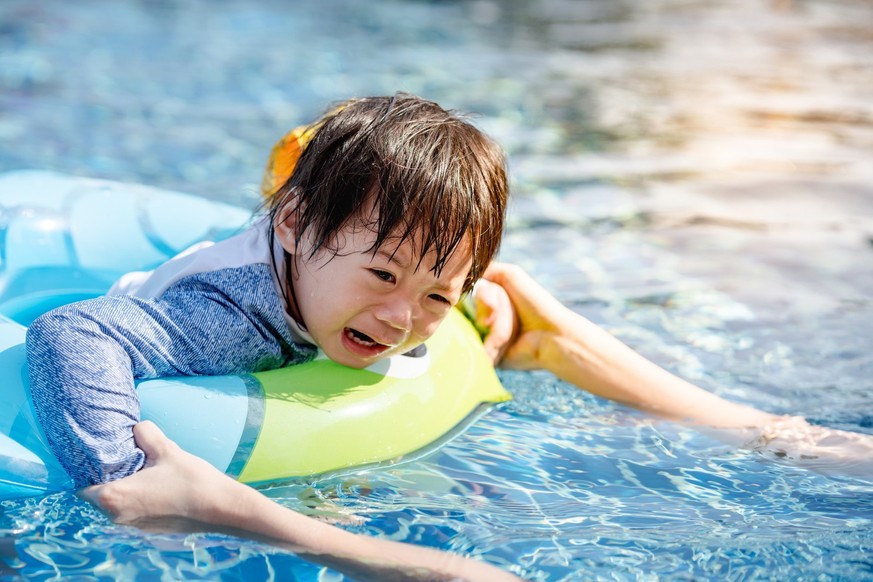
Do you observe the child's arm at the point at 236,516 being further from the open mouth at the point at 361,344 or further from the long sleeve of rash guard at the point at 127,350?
the open mouth at the point at 361,344

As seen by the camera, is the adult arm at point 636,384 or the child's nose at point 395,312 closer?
the child's nose at point 395,312

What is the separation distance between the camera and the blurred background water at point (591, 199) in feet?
7.68

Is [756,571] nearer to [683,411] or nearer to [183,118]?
[683,411]

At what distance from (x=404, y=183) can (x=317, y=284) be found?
311 mm

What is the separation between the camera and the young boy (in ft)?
7.51

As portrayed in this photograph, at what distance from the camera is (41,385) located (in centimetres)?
231

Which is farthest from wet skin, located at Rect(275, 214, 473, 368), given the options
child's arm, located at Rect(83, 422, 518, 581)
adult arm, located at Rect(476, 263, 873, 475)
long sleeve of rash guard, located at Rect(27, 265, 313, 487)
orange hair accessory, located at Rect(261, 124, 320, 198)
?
adult arm, located at Rect(476, 263, 873, 475)

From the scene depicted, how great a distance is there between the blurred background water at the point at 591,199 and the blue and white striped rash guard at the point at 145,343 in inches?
6.7

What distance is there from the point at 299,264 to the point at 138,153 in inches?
134

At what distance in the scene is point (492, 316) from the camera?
3.22m


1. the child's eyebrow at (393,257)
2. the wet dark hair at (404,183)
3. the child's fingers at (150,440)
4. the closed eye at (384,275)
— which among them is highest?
the wet dark hair at (404,183)

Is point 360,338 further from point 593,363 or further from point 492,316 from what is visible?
point 593,363

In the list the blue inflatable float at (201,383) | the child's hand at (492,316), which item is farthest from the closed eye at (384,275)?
the child's hand at (492,316)

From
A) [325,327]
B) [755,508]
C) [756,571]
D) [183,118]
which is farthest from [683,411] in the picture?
[183,118]
